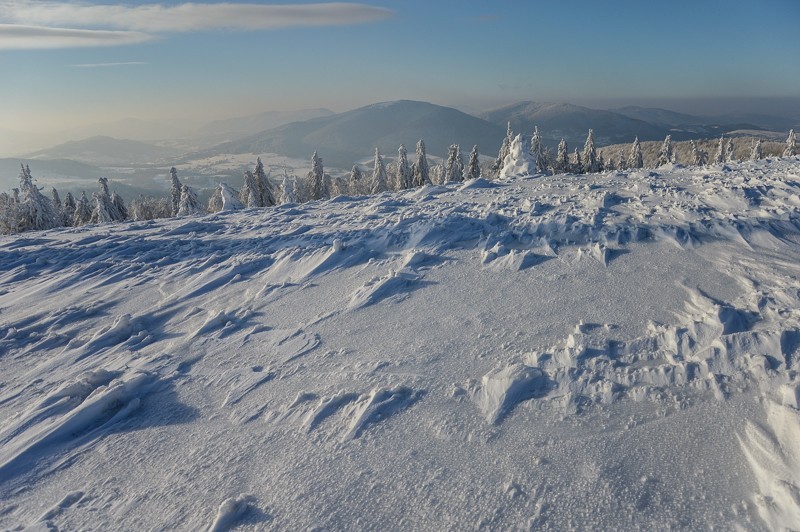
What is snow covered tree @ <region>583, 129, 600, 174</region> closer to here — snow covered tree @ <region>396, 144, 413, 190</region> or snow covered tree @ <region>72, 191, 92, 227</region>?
snow covered tree @ <region>396, 144, 413, 190</region>

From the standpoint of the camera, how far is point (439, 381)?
18.6 ft

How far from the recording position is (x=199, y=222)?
16.9 m

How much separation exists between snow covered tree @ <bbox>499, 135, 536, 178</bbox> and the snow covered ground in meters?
14.5

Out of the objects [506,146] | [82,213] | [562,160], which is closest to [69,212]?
[82,213]

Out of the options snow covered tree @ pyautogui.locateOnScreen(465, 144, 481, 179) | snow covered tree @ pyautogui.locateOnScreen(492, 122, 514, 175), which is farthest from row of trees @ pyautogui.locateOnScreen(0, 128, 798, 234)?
snow covered tree @ pyautogui.locateOnScreen(492, 122, 514, 175)

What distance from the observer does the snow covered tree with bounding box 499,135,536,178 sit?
83.1 feet

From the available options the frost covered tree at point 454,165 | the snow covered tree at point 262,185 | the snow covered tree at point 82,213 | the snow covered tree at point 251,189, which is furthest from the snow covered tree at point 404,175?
the snow covered tree at point 82,213

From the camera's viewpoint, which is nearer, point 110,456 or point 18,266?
point 110,456

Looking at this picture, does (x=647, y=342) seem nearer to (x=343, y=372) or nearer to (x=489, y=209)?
(x=343, y=372)

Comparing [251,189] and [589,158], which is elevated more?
[589,158]

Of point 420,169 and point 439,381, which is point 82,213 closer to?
point 420,169

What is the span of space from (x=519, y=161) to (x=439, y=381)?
23878mm

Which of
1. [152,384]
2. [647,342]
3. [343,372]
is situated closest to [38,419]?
[152,384]

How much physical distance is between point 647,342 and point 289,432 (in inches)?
206
